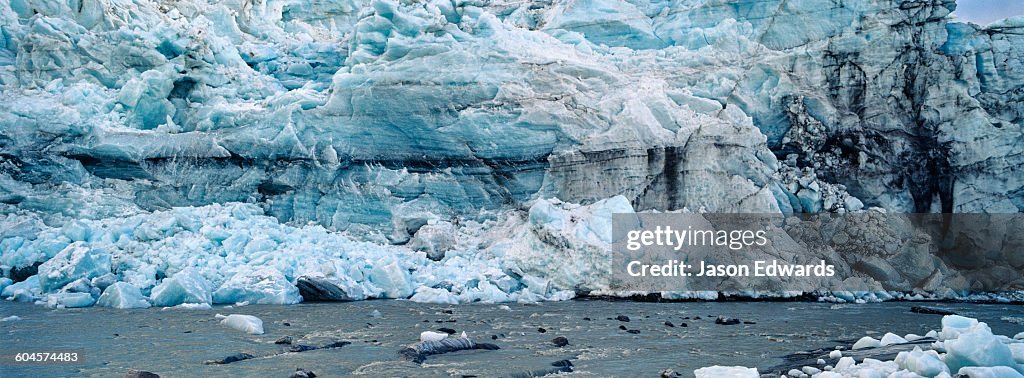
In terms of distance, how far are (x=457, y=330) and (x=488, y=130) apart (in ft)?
21.0

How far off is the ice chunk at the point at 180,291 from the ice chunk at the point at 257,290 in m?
0.26

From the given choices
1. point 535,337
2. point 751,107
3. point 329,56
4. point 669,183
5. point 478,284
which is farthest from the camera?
point 329,56

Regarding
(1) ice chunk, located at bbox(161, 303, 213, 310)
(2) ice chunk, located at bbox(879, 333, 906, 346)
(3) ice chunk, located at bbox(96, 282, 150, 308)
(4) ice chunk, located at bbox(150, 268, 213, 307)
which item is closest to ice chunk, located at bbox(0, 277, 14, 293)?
(3) ice chunk, located at bbox(96, 282, 150, 308)

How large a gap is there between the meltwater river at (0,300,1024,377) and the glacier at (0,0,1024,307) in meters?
1.98

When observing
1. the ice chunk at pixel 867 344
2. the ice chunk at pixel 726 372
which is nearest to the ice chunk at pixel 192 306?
the ice chunk at pixel 726 372

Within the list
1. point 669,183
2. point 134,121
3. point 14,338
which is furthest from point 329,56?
point 14,338

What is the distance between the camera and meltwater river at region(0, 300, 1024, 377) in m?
5.52

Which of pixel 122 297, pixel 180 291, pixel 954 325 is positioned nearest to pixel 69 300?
pixel 122 297

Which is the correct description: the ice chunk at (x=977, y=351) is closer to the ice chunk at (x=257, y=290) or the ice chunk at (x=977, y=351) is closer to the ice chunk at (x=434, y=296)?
the ice chunk at (x=434, y=296)

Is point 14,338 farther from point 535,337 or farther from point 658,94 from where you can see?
point 658,94

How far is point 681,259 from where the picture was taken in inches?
449

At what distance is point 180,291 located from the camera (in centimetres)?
934

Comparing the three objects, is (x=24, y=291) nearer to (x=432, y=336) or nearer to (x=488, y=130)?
(x=432, y=336)

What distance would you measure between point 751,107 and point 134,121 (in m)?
10.6
